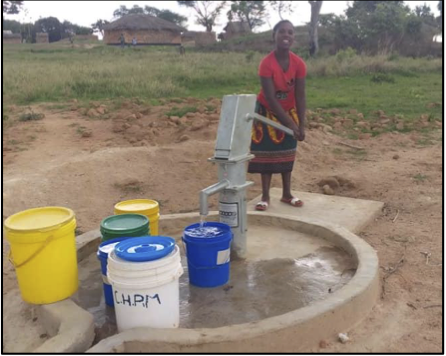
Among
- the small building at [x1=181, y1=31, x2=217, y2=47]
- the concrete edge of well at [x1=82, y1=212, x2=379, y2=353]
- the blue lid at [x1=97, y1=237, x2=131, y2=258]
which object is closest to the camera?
the concrete edge of well at [x1=82, y1=212, x2=379, y2=353]

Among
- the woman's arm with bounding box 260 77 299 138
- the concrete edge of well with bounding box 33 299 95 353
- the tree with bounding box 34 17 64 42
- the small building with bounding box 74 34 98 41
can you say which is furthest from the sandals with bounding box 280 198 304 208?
the tree with bounding box 34 17 64 42

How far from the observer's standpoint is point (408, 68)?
13641 mm

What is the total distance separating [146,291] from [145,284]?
5cm

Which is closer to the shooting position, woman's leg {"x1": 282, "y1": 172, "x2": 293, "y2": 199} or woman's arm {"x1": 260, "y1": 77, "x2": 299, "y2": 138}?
woman's arm {"x1": 260, "y1": 77, "x2": 299, "y2": 138}

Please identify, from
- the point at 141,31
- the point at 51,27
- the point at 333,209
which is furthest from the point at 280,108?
the point at 51,27

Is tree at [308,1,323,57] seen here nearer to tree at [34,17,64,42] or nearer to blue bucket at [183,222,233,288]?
blue bucket at [183,222,233,288]

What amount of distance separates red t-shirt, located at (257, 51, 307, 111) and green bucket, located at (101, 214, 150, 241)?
4.86 feet

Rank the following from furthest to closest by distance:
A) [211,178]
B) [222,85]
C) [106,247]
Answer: [222,85] < [211,178] < [106,247]

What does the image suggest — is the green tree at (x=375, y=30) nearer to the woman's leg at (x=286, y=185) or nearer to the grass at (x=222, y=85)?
→ the grass at (x=222, y=85)

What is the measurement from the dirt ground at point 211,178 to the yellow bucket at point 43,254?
65cm

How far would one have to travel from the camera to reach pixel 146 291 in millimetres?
2119

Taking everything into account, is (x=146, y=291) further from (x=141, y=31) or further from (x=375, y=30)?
(x=141, y=31)

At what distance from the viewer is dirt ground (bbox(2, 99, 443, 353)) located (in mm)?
2600

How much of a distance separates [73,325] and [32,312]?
1.36 ft
